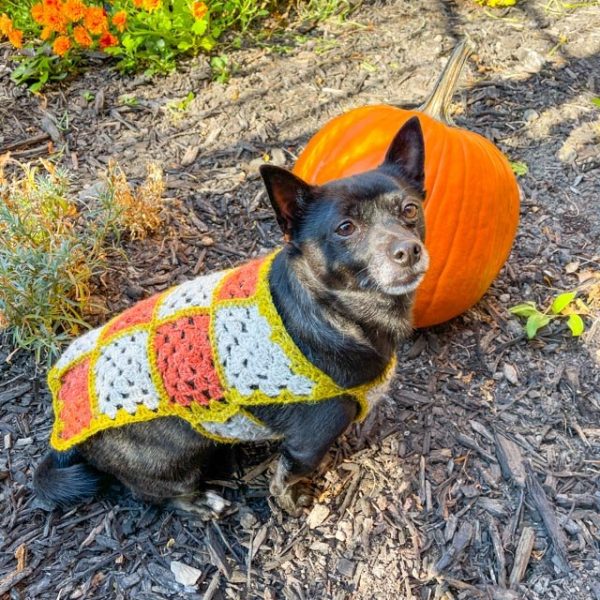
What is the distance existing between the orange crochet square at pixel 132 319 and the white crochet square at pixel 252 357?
0.34 meters

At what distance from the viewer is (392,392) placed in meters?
3.34

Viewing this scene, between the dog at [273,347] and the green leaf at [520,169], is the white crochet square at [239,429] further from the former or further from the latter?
the green leaf at [520,169]

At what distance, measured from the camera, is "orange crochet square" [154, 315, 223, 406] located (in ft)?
8.03

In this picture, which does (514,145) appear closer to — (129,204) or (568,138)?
(568,138)

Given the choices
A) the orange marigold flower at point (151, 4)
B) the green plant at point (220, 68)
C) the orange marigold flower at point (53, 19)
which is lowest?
the green plant at point (220, 68)

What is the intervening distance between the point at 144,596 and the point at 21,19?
418cm

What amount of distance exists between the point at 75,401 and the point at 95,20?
2.86 metres

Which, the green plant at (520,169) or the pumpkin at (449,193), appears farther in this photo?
the green plant at (520,169)

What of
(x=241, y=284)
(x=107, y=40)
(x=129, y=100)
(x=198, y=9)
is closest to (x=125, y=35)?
(x=107, y=40)

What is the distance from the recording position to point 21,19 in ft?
16.1

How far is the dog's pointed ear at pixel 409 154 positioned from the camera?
8.30 feet

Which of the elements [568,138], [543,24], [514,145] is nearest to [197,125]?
[514,145]

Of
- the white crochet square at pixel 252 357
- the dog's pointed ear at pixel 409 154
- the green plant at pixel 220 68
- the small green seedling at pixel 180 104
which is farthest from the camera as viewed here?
the green plant at pixel 220 68

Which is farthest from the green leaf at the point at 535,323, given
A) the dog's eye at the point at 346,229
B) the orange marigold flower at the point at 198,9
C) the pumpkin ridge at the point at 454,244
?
the orange marigold flower at the point at 198,9
